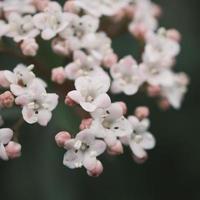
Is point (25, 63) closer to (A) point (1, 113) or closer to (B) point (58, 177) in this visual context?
(A) point (1, 113)

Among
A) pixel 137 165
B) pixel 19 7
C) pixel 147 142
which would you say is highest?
pixel 19 7

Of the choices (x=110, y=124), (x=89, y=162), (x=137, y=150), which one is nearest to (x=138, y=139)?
(x=137, y=150)

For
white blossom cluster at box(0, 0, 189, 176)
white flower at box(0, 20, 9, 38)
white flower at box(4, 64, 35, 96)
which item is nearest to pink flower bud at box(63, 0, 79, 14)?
white blossom cluster at box(0, 0, 189, 176)

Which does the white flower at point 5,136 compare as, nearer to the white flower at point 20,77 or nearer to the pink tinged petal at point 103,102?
the white flower at point 20,77

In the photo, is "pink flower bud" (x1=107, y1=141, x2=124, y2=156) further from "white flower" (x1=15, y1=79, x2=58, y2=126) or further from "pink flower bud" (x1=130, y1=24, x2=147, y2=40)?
"pink flower bud" (x1=130, y1=24, x2=147, y2=40)

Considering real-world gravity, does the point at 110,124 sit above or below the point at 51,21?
below

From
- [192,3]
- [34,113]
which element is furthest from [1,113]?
[192,3]

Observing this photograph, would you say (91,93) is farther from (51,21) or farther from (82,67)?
(51,21)
